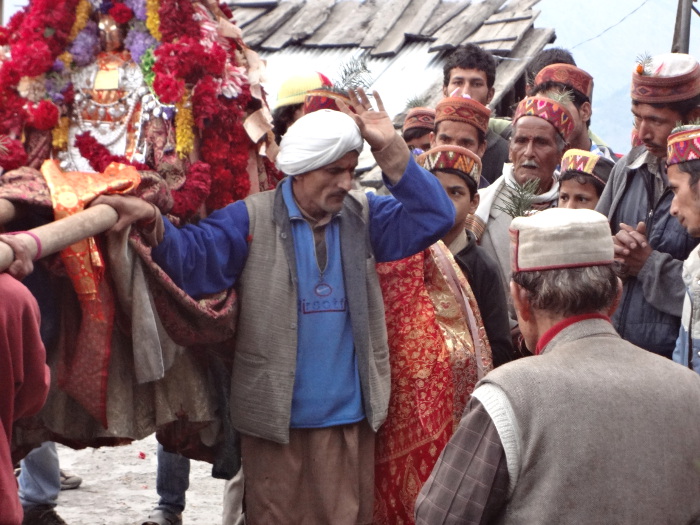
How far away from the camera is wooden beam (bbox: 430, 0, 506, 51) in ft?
34.4

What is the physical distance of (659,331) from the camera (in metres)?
4.71

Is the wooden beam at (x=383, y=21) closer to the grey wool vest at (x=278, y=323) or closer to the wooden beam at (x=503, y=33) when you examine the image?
the wooden beam at (x=503, y=33)

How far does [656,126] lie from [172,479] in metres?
2.92

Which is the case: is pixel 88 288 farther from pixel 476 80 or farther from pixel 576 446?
pixel 476 80

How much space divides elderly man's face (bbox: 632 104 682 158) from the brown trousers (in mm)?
1875

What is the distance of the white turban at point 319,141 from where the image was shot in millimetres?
4250

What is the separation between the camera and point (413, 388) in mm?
4598

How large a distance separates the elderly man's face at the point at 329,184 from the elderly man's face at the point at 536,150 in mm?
1765

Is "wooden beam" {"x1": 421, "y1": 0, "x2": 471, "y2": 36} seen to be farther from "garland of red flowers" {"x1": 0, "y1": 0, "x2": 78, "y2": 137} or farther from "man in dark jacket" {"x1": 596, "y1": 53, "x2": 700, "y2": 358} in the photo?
"garland of red flowers" {"x1": 0, "y1": 0, "x2": 78, "y2": 137}

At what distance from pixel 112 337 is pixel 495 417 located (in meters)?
1.96

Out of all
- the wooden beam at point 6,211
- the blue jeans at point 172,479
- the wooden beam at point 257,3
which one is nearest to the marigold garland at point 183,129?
the wooden beam at point 6,211

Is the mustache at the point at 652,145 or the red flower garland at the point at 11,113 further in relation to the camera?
the mustache at the point at 652,145

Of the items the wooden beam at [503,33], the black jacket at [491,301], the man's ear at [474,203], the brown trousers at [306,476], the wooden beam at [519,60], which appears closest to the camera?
the brown trousers at [306,476]

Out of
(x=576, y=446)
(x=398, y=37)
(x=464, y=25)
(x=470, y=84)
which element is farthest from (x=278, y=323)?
(x=464, y=25)
